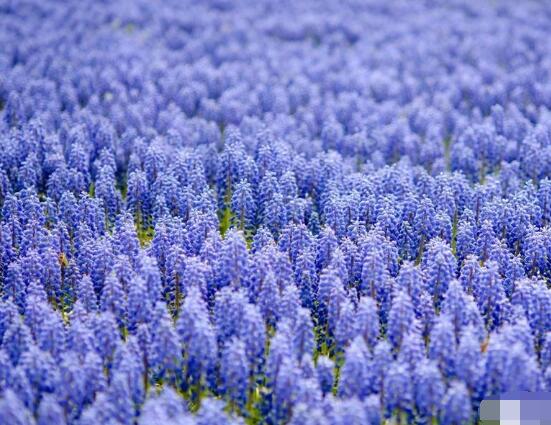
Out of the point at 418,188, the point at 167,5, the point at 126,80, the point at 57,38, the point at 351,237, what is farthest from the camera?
the point at 167,5

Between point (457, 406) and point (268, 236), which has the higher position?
point (268, 236)

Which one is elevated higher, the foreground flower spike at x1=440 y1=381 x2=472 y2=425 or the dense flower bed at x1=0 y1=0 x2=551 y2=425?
the dense flower bed at x1=0 y1=0 x2=551 y2=425

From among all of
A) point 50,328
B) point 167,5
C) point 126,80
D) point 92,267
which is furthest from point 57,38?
point 50,328

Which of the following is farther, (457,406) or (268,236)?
(268,236)

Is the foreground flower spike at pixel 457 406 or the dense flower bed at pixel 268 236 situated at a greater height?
the dense flower bed at pixel 268 236

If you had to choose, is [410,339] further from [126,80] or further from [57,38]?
[57,38]

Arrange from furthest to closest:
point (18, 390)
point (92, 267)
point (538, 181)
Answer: point (538, 181), point (92, 267), point (18, 390)

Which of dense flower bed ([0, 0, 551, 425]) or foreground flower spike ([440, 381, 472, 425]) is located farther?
dense flower bed ([0, 0, 551, 425])

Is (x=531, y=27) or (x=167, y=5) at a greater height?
(x=167, y=5)
